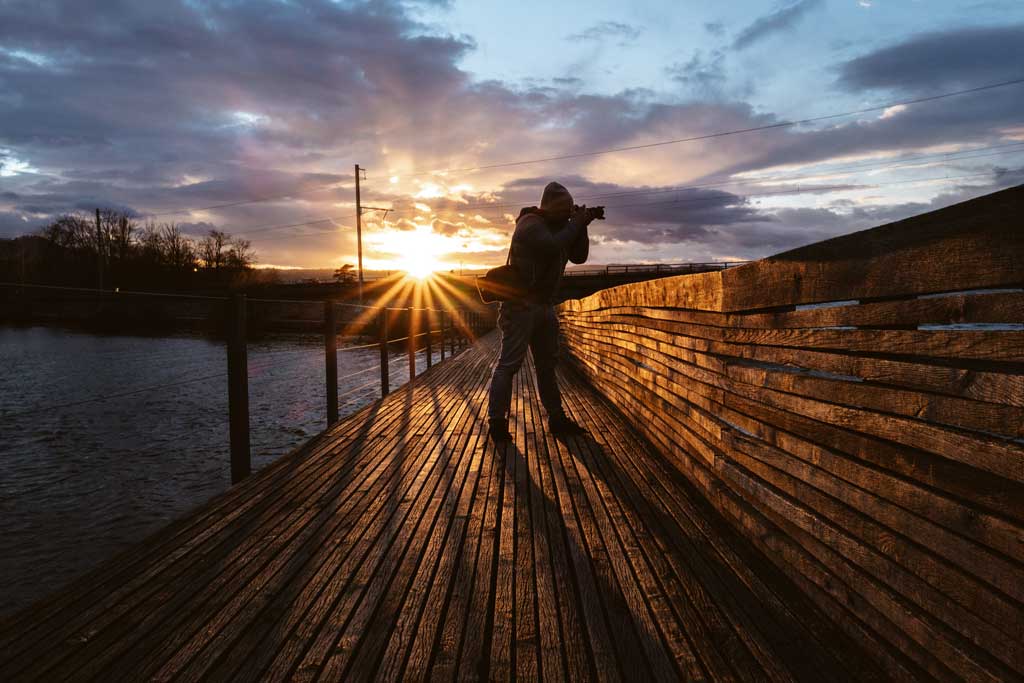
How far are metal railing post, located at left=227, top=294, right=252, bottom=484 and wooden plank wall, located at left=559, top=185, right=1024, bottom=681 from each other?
9.51ft

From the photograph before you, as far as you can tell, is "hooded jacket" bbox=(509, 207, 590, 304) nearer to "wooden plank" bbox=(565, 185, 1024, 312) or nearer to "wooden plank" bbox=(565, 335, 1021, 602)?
"wooden plank" bbox=(565, 185, 1024, 312)

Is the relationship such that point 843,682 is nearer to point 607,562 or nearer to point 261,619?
point 607,562

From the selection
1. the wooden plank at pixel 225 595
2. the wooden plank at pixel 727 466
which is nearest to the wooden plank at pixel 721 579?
the wooden plank at pixel 727 466

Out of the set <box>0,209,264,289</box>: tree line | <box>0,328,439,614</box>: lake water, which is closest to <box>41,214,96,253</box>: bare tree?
<box>0,209,264,289</box>: tree line

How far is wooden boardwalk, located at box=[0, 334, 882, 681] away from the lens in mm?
1675

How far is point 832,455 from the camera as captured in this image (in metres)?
1.93

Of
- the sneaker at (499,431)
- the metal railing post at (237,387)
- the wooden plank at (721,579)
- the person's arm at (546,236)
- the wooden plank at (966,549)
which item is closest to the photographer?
the wooden plank at (966,549)

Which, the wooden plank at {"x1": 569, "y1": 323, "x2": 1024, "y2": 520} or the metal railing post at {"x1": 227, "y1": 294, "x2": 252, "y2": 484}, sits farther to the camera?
the metal railing post at {"x1": 227, "y1": 294, "x2": 252, "y2": 484}

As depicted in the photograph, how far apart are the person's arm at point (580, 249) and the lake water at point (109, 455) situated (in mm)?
2842

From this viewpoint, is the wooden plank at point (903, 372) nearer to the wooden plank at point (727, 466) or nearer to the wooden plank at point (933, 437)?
the wooden plank at point (933, 437)

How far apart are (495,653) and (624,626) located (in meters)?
0.43

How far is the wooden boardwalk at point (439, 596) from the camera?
1675 millimetres

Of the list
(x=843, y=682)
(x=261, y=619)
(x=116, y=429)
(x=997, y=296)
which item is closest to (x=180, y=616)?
(x=261, y=619)

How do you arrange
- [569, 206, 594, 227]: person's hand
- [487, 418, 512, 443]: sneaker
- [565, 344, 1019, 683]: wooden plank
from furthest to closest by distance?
[487, 418, 512, 443]: sneaker < [569, 206, 594, 227]: person's hand < [565, 344, 1019, 683]: wooden plank
